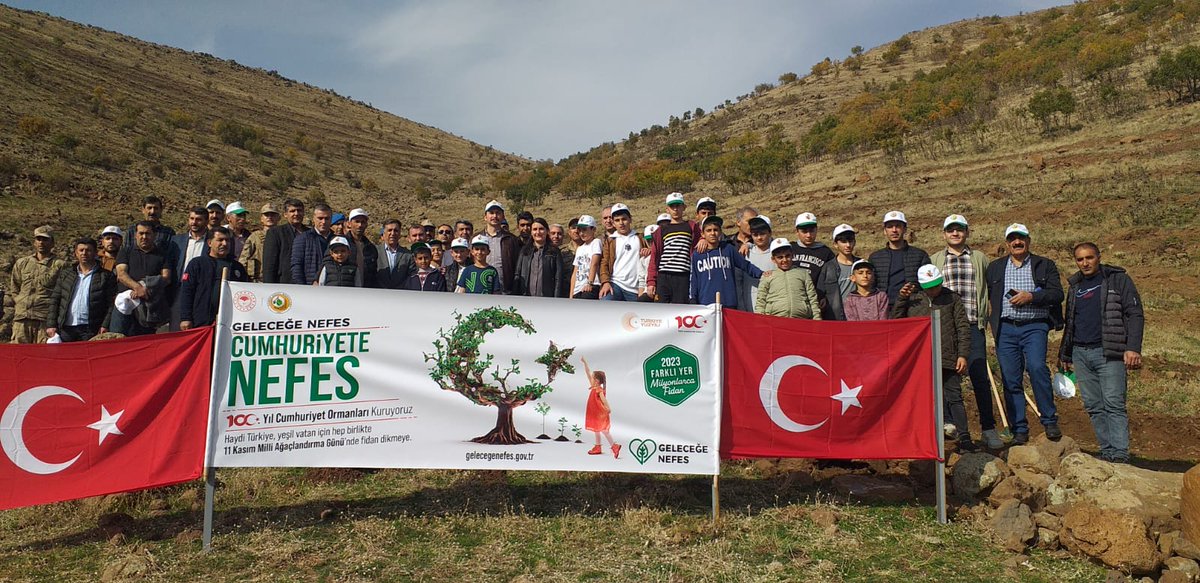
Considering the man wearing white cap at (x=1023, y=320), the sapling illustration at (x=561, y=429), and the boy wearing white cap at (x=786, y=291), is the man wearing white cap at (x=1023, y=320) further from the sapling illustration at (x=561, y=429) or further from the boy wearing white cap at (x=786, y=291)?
the sapling illustration at (x=561, y=429)

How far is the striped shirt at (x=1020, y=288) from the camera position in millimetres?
6473

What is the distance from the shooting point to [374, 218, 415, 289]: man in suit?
26.9 ft

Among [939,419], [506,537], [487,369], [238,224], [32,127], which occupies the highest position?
[32,127]

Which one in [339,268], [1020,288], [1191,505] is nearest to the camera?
[1191,505]

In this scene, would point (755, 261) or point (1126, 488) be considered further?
point (755, 261)

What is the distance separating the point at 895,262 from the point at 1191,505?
3.05m

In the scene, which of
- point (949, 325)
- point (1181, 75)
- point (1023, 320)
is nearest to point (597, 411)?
point (949, 325)

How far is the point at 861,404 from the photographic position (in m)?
5.36

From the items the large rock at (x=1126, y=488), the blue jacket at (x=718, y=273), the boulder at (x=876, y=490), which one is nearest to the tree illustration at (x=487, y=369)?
the blue jacket at (x=718, y=273)

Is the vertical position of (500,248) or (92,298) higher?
(500,248)

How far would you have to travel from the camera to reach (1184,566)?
4.21m

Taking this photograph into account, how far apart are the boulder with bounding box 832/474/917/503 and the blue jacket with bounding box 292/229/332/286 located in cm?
595

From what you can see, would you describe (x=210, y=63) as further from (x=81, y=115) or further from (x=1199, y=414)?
(x=1199, y=414)

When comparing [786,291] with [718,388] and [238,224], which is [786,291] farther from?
[238,224]
